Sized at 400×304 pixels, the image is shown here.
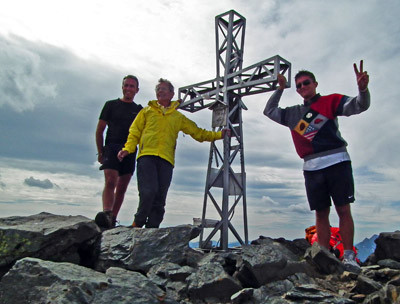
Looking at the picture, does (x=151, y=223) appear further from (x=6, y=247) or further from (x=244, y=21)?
(x=244, y=21)

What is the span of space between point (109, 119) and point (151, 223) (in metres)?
2.21

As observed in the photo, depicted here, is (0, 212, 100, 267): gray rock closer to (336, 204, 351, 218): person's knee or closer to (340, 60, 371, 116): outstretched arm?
(336, 204, 351, 218): person's knee

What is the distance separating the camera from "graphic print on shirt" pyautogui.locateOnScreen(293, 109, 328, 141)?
548 centimetres

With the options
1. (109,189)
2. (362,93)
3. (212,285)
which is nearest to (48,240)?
(109,189)

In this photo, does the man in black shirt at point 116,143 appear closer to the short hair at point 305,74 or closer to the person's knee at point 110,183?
the person's knee at point 110,183

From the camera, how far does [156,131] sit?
A: 6051mm

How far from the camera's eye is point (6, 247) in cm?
458

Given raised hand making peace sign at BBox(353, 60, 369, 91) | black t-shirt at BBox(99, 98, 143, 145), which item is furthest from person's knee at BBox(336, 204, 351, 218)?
black t-shirt at BBox(99, 98, 143, 145)

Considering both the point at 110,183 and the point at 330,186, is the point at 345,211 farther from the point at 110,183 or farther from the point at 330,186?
the point at 110,183

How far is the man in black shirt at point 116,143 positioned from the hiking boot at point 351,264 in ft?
12.9

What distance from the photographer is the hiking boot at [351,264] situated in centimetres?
491

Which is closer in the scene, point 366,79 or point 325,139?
point 366,79

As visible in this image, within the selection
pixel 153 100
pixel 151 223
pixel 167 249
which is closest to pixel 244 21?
pixel 153 100

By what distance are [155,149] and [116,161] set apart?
102 centimetres
